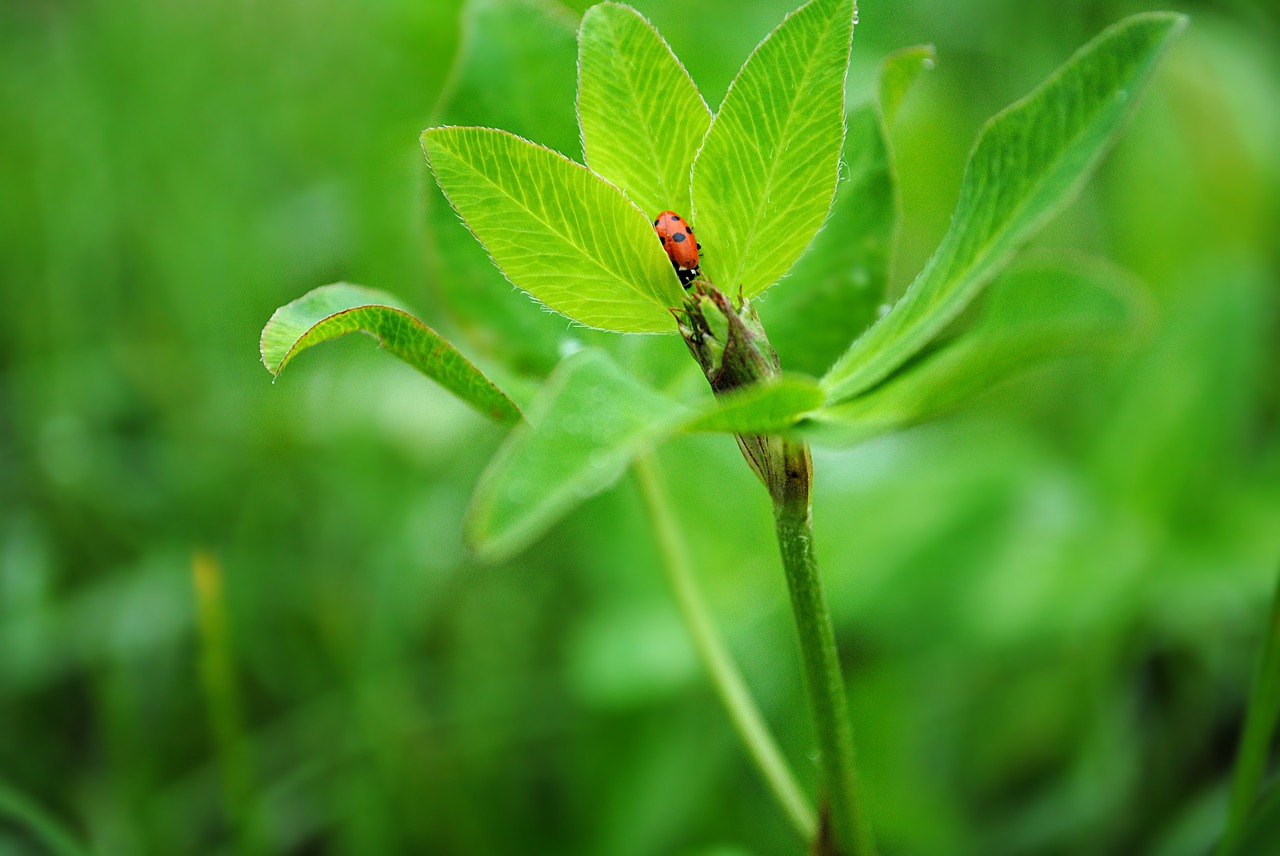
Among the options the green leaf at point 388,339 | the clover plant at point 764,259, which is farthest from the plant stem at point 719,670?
the green leaf at point 388,339

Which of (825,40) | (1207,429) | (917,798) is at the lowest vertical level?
(917,798)

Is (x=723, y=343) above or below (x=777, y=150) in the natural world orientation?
below

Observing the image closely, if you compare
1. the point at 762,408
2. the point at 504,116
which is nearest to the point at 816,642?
the point at 762,408

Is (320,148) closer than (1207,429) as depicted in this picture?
No

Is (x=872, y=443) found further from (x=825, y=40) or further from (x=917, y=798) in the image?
(x=825, y=40)

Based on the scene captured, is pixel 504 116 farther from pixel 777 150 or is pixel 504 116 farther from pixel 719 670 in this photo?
pixel 719 670

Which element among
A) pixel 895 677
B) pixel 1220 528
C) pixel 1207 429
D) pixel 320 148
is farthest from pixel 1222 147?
pixel 320 148

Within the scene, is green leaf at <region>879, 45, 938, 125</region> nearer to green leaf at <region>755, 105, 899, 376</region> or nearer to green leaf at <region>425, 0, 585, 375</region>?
green leaf at <region>755, 105, 899, 376</region>
